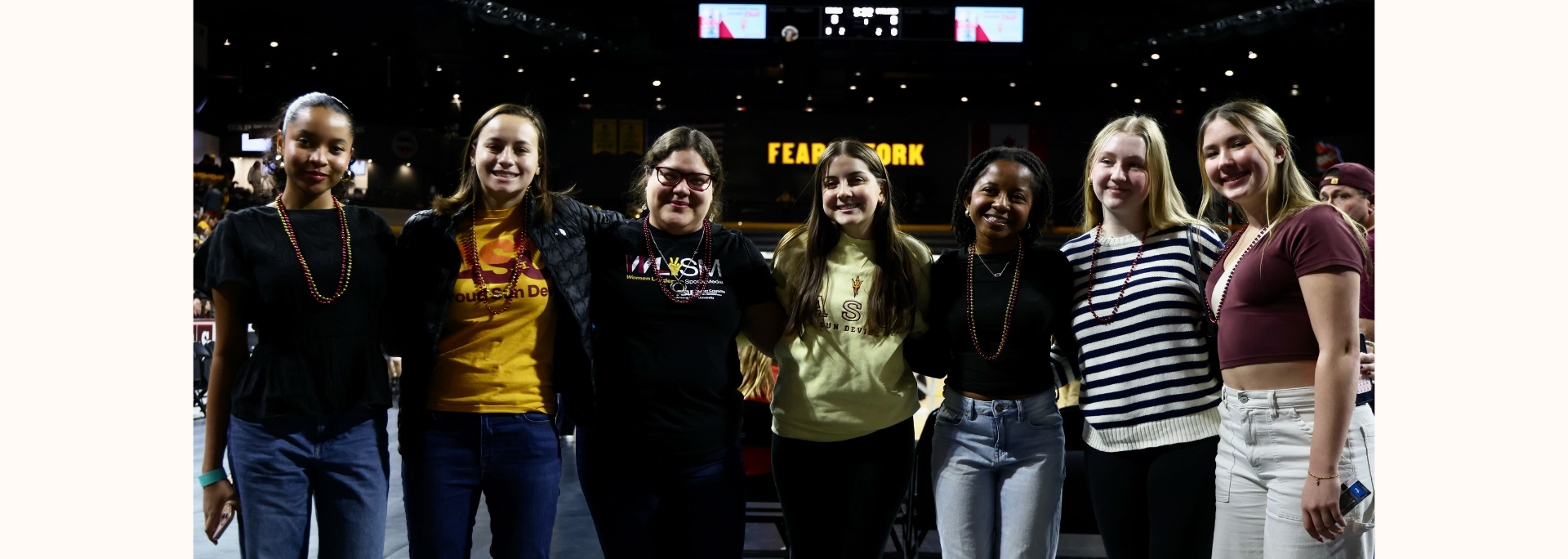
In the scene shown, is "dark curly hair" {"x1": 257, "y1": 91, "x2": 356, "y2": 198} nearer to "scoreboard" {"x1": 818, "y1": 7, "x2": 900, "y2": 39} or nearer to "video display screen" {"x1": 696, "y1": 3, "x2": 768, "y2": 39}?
"scoreboard" {"x1": 818, "y1": 7, "x2": 900, "y2": 39}

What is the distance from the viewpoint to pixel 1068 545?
13.9ft

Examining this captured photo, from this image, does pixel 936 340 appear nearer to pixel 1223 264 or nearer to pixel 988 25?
pixel 1223 264

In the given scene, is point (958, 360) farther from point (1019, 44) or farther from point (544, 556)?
point (1019, 44)

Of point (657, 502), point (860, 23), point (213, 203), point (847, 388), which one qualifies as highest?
point (860, 23)

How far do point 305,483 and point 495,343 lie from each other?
0.49 meters

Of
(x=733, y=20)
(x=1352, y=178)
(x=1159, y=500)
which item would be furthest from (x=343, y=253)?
(x=733, y=20)

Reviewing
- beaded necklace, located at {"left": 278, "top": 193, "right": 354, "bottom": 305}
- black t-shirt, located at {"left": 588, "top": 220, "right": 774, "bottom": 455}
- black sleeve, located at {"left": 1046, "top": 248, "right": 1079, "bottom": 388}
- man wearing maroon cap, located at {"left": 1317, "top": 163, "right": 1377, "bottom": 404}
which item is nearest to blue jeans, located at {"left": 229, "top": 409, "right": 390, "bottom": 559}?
beaded necklace, located at {"left": 278, "top": 193, "right": 354, "bottom": 305}

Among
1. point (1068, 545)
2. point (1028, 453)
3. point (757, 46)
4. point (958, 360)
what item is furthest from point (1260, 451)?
point (757, 46)

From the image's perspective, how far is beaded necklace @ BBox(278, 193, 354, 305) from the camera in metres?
1.97

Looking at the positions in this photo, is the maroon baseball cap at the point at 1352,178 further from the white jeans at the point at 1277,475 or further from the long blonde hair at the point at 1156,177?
the white jeans at the point at 1277,475

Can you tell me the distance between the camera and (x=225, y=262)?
6.33 ft

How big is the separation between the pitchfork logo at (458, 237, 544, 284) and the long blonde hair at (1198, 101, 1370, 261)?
5.02 feet

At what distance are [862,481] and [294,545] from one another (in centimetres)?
128

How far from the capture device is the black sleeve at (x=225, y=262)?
193 cm
